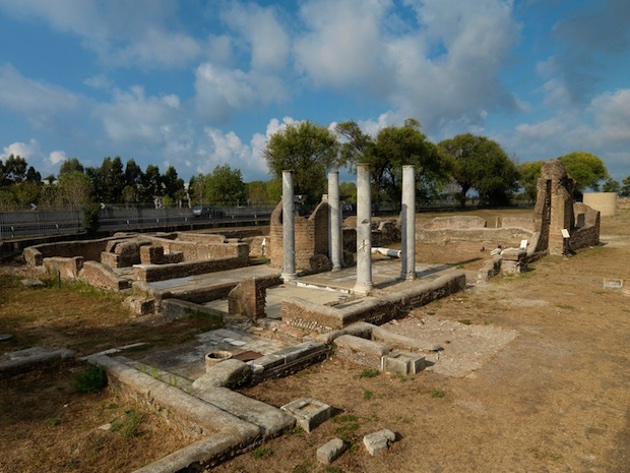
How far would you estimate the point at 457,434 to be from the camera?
4746 mm

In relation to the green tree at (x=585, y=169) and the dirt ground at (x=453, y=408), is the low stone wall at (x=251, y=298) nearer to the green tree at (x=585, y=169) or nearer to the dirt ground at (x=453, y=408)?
the dirt ground at (x=453, y=408)

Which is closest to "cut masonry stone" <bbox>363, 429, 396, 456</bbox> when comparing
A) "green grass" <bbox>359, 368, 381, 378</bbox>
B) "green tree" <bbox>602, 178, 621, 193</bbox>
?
"green grass" <bbox>359, 368, 381, 378</bbox>

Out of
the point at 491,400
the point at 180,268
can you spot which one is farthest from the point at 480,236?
the point at 491,400

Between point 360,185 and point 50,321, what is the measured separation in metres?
8.84

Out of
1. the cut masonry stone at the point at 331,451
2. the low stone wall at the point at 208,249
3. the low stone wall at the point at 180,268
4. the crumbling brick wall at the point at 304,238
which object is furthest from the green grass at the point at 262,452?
the low stone wall at the point at 208,249

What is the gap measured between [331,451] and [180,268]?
12220mm

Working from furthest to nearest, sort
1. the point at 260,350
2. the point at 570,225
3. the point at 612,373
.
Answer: the point at 570,225 → the point at 260,350 → the point at 612,373

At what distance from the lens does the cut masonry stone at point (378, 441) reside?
4375 mm

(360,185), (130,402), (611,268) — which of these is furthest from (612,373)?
(611,268)

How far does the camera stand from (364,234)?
42.1 ft

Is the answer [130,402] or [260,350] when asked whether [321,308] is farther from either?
[130,402]

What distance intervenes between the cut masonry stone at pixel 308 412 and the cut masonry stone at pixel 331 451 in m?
0.42

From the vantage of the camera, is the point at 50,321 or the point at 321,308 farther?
the point at 50,321

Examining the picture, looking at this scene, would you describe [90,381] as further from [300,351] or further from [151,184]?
[151,184]
